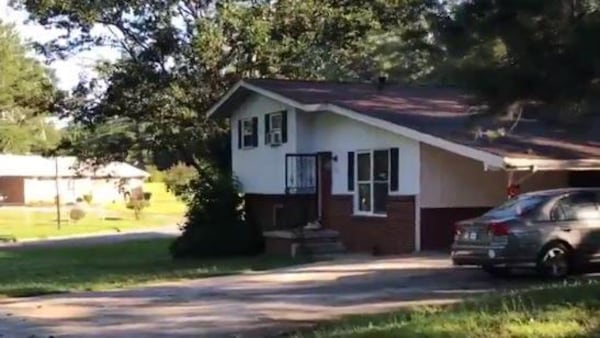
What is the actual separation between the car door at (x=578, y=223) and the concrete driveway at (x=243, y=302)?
1315mm

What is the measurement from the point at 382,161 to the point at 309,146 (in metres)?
3.57

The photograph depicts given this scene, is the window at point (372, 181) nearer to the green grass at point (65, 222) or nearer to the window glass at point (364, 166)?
the window glass at point (364, 166)

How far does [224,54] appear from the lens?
113ft

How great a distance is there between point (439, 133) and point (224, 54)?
13019 mm

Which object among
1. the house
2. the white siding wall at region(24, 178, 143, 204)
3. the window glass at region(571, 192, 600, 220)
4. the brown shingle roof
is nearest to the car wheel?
the window glass at region(571, 192, 600, 220)

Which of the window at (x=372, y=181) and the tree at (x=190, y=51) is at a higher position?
the tree at (x=190, y=51)

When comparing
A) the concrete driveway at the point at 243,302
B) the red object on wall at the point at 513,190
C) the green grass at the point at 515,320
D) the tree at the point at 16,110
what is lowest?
the concrete driveway at the point at 243,302

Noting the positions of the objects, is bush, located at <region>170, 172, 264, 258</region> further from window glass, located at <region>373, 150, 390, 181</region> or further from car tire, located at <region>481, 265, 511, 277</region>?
car tire, located at <region>481, 265, 511, 277</region>

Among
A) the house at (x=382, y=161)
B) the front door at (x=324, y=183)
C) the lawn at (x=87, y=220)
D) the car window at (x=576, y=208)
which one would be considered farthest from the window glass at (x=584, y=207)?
the lawn at (x=87, y=220)

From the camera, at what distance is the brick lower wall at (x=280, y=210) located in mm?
28578

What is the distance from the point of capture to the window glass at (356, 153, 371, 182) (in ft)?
85.6

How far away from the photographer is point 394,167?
979 inches

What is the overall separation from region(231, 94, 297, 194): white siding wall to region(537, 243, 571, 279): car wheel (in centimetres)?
1239

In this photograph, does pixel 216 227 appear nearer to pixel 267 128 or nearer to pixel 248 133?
pixel 267 128
